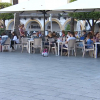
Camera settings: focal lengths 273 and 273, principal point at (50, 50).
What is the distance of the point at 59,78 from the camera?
23.6ft

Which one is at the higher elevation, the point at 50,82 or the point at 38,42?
the point at 38,42

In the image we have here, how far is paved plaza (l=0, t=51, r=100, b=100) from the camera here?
539 cm

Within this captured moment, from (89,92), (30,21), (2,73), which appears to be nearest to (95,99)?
(89,92)

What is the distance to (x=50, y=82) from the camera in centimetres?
667

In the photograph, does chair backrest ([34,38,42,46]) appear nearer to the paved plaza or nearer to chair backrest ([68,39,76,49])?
chair backrest ([68,39,76,49])

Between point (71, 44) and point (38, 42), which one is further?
point (38, 42)

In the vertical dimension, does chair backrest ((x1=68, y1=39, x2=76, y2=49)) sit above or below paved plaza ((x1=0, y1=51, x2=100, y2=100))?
above

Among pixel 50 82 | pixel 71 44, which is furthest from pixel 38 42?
pixel 50 82

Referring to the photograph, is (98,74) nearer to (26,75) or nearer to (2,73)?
(26,75)

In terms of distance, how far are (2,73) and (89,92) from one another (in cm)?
318

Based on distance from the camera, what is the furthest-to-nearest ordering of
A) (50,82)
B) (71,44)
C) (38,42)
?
1. (38,42)
2. (71,44)
3. (50,82)

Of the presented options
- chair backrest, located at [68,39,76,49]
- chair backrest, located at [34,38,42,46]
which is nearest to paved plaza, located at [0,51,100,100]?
chair backrest, located at [68,39,76,49]

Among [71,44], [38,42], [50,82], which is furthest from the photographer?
[38,42]

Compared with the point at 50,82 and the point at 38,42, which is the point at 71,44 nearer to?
the point at 38,42
